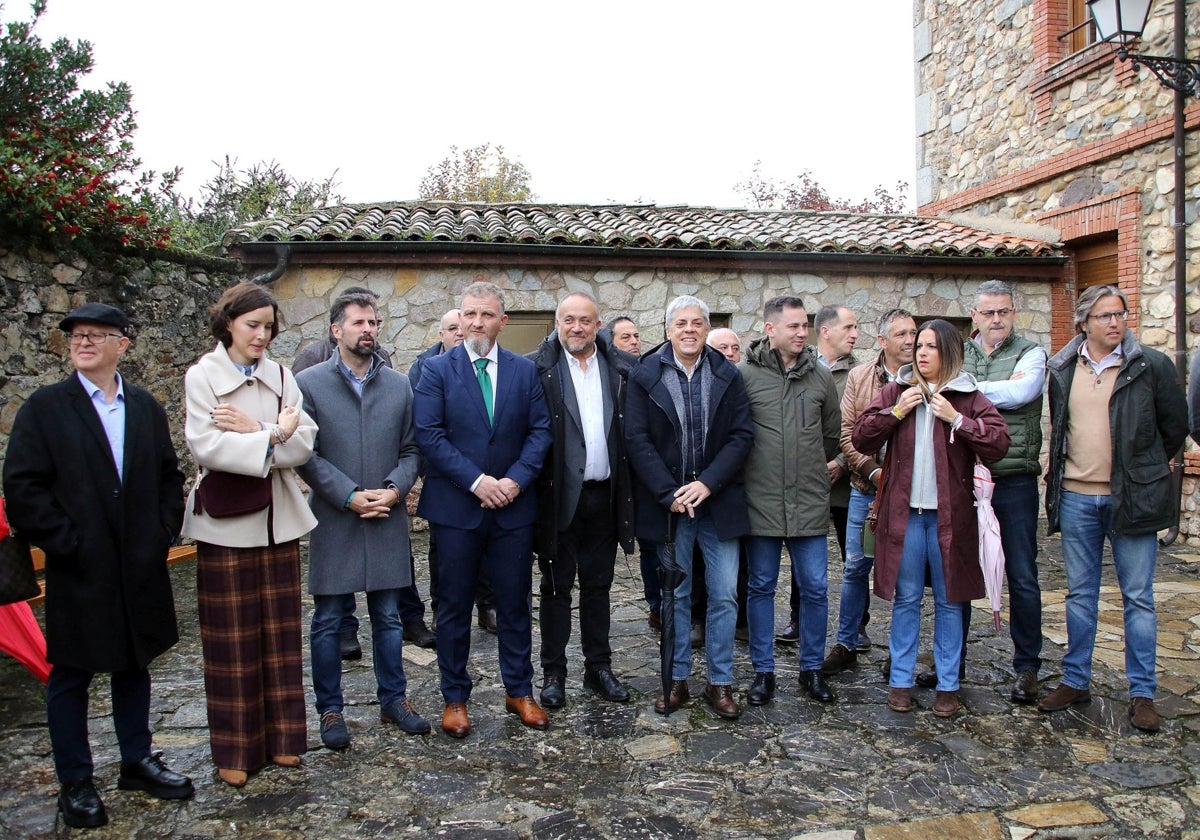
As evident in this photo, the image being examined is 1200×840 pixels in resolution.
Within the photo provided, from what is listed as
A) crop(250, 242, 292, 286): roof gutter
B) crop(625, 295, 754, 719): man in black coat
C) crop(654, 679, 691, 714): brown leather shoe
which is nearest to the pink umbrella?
crop(625, 295, 754, 719): man in black coat

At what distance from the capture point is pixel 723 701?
381cm

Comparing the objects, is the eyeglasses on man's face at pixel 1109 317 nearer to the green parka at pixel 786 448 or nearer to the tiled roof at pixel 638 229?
the green parka at pixel 786 448

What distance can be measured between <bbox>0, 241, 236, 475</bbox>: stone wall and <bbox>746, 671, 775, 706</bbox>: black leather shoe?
17.8 ft

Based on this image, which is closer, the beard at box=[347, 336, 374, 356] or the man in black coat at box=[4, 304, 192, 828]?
the man in black coat at box=[4, 304, 192, 828]

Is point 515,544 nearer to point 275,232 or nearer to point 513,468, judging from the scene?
point 513,468

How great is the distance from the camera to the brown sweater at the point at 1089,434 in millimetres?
3738

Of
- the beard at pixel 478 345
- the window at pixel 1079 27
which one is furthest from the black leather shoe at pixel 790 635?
the window at pixel 1079 27

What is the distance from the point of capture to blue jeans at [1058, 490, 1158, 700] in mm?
3666

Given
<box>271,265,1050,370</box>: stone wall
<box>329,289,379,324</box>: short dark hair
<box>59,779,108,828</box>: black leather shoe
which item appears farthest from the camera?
<box>271,265,1050,370</box>: stone wall

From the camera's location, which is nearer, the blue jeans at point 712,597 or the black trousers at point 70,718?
the black trousers at point 70,718

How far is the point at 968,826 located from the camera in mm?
2840

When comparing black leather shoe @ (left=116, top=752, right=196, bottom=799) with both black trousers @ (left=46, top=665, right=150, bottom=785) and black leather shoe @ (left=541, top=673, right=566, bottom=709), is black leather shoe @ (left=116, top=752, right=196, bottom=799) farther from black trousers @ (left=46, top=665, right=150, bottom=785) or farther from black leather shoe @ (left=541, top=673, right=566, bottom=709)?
black leather shoe @ (left=541, top=673, right=566, bottom=709)

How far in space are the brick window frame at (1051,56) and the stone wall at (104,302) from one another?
8853 millimetres

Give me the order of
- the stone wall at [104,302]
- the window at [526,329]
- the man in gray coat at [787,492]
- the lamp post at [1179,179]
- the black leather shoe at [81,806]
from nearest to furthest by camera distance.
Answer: the black leather shoe at [81,806] → the man in gray coat at [787,492] → the stone wall at [104,302] → the lamp post at [1179,179] → the window at [526,329]
